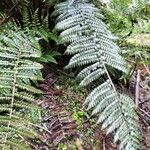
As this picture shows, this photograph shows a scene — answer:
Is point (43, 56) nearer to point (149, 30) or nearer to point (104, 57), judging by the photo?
point (104, 57)

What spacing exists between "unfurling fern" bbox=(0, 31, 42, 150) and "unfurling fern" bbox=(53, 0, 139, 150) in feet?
0.90

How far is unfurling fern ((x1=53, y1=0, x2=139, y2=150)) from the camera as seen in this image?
2.36 m

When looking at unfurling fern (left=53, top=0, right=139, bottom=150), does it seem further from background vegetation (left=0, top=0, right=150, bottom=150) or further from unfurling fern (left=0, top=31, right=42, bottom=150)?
unfurling fern (left=0, top=31, right=42, bottom=150)

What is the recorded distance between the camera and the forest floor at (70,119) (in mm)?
2307

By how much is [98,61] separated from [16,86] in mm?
639

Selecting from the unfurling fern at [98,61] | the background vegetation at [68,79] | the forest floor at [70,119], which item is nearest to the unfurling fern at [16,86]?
the background vegetation at [68,79]

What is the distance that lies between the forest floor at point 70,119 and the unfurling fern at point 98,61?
0.08 m

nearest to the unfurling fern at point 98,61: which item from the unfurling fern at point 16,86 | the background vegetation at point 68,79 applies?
the background vegetation at point 68,79

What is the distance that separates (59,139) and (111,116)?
0.35 metres

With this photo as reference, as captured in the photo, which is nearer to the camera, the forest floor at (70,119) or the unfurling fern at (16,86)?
the unfurling fern at (16,86)

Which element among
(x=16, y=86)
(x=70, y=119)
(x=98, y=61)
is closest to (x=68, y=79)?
(x=98, y=61)

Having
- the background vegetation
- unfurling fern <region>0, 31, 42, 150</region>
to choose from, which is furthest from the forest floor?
unfurling fern <region>0, 31, 42, 150</region>

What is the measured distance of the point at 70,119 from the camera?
2434 mm

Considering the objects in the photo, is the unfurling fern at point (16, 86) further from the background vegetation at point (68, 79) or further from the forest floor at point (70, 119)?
the forest floor at point (70, 119)
